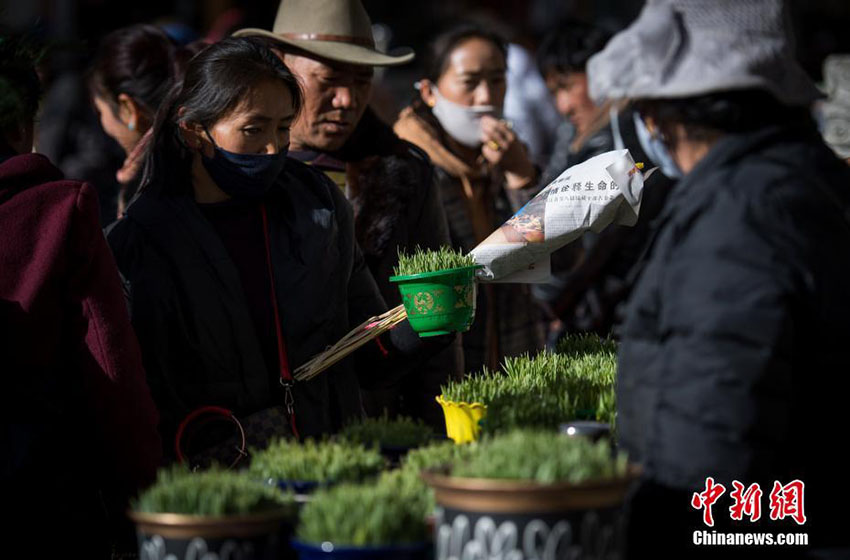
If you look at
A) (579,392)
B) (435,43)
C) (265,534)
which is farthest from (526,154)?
(265,534)

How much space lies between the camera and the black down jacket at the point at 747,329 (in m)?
2.30

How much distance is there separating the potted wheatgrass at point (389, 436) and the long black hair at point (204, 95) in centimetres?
114

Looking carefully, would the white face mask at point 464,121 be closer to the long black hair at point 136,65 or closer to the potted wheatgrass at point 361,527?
the long black hair at point 136,65

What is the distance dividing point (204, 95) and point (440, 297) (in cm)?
97

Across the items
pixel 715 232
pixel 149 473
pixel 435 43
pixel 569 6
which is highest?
pixel 569 6

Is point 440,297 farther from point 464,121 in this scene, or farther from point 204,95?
point 464,121

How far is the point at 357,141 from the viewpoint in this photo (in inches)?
193

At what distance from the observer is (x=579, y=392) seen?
10.4ft

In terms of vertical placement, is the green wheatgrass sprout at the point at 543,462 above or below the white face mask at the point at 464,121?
below

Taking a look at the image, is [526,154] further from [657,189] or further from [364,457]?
[364,457]

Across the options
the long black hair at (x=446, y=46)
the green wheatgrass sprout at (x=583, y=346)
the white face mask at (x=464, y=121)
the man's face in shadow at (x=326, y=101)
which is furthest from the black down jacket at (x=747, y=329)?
the long black hair at (x=446, y=46)

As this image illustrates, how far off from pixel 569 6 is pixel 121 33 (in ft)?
38.4

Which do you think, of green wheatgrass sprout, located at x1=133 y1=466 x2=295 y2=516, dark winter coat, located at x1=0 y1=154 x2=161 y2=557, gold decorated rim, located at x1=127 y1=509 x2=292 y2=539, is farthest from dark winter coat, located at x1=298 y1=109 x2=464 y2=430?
gold decorated rim, located at x1=127 y1=509 x2=292 y2=539

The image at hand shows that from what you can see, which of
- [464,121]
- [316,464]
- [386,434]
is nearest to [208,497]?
[316,464]
